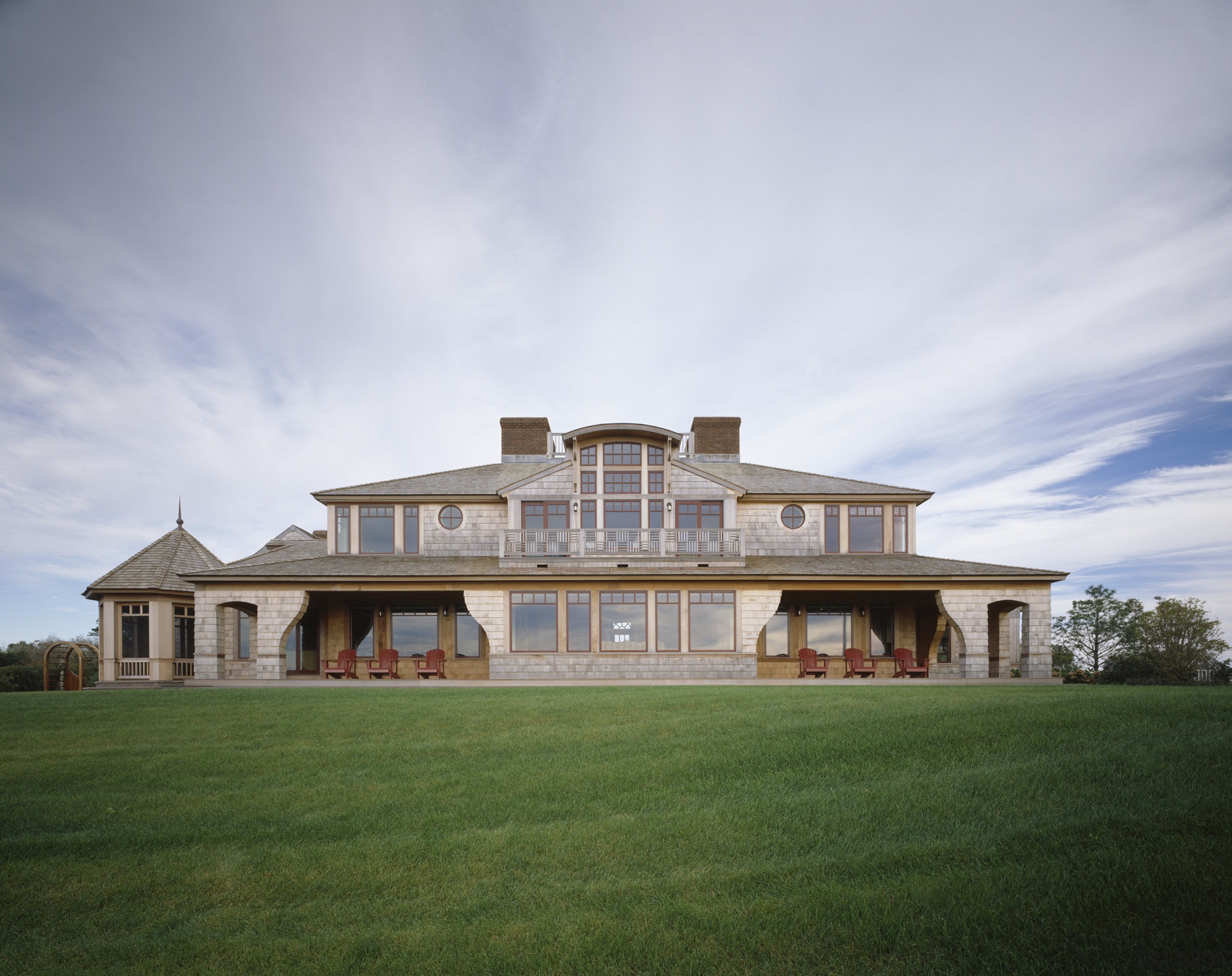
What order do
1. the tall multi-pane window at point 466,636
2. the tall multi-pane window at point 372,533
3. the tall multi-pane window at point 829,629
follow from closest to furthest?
1. the tall multi-pane window at point 466,636
2. the tall multi-pane window at point 829,629
3. the tall multi-pane window at point 372,533

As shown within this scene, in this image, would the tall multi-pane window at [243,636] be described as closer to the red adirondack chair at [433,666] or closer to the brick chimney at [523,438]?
the red adirondack chair at [433,666]

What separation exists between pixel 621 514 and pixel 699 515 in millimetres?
2736

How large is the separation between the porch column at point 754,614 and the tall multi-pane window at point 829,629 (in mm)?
3281

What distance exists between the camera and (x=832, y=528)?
2430 cm

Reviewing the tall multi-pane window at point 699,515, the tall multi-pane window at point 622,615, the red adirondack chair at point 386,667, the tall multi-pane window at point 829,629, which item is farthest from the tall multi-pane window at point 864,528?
the red adirondack chair at point 386,667

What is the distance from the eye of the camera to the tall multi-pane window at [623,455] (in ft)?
78.0

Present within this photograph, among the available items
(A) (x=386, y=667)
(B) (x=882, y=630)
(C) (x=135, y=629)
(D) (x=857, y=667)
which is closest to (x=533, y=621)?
(A) (x=386, y=667)

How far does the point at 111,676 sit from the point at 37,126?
16.9 m

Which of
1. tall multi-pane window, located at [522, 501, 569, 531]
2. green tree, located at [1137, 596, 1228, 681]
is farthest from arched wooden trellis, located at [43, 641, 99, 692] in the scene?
green tree, located at [1137, 596, 1228, 681]

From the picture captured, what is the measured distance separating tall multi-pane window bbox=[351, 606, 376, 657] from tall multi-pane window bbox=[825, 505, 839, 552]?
16284 mm

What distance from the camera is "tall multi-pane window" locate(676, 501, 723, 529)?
2356 cm

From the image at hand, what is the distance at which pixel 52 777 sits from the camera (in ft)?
24.1

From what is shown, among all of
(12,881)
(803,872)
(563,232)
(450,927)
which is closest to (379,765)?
(12,881)

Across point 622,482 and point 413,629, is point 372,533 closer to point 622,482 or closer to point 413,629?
point 413,629
